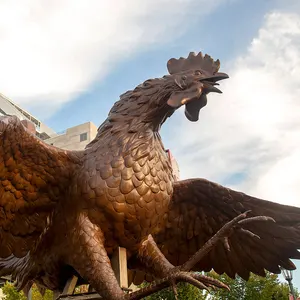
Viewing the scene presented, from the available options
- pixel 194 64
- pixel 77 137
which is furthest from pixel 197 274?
pixel 77 137

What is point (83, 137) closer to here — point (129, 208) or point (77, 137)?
point (77, 137)

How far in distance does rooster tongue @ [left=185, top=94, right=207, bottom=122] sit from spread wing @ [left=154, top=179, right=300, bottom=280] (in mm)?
593

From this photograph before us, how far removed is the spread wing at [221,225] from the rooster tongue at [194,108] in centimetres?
59

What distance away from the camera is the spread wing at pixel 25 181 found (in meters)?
3.26

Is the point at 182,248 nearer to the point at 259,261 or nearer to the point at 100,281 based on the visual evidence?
the point at 259,261

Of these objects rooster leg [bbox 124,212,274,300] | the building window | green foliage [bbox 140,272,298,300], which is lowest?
rooster leg [bbox 124,212,274,300]

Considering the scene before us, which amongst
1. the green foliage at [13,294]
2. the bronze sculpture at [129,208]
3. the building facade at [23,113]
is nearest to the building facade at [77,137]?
the building facade at [23,113]

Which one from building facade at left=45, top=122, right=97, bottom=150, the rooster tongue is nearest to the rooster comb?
the rooster tongue

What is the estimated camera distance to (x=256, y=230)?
396cm

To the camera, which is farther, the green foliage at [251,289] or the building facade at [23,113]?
the building facade at [23,113]

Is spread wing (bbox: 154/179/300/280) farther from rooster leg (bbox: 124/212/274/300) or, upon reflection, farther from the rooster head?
rooster leg (bbox: 124/212/274/300)

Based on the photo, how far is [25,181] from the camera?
11.2 ft

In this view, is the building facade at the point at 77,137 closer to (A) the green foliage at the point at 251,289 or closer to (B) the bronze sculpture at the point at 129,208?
(A) the green foliage at the point at 251,289

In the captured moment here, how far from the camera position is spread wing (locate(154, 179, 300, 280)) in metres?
3.79
